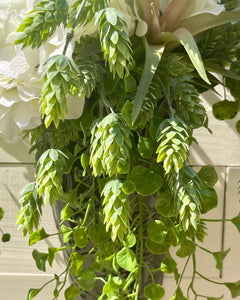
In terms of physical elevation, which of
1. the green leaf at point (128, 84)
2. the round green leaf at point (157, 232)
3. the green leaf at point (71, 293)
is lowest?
the green leaf at point (71, 293)

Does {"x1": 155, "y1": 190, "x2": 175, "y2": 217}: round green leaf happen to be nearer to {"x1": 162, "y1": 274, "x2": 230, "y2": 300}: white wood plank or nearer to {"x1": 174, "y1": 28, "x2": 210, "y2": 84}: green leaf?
{"x1": 174, "y1": 28, "x2": 210, "y2": 84}: green leaf

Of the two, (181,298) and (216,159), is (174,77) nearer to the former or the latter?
(181,298)

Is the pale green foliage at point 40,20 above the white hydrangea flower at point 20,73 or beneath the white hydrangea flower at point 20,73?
above

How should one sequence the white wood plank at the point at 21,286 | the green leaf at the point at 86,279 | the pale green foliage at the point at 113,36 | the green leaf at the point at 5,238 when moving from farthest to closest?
the white wood plank at the point at 21,286 < the green leaf at the point at 5,238 < the green leaf at the point at 86,279 < the pale green foliage at the point at 113,36

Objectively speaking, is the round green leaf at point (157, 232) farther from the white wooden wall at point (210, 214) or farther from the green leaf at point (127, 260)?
the white wooden wall at point (210, 214)

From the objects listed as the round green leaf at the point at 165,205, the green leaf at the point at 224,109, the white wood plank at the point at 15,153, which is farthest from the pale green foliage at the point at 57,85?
the white wood plank at the point at 15,153

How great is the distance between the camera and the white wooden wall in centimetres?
62

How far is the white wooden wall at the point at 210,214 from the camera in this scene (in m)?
0.62

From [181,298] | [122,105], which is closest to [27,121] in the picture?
[122,105]

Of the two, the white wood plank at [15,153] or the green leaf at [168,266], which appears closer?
the green leaf at [168,266]

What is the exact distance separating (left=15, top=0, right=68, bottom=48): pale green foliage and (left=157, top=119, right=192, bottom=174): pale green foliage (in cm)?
10

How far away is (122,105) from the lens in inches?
13.4

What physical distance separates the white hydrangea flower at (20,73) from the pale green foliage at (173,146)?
76 millimetres

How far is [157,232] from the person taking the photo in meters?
0.34
